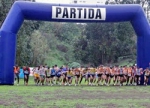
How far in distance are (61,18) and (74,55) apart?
3329 centimetres

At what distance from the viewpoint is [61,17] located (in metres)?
22.5

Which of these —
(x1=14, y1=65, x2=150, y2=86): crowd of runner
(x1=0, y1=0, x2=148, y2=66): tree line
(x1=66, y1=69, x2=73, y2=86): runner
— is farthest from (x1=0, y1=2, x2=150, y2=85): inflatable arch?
(x1=0, y1=0, x2=148, y2=66): tree line

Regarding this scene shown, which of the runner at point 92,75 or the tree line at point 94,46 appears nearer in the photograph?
the runner at point 92,75

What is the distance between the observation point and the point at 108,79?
23453mm

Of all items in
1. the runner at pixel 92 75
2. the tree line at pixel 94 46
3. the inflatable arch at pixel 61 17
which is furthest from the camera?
the tree line at pixel 94 46

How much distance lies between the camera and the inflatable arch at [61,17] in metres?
21.4

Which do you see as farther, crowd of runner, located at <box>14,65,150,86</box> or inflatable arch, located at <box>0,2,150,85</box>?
crowd of runner, located at <box>14,65,150,86</box>

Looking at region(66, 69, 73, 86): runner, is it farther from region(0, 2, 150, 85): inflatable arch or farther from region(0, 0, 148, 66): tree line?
region(0, 0, 148, 66): tree line

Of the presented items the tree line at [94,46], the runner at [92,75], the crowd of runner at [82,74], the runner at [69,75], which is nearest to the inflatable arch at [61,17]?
the crowd of runner at [82,74]

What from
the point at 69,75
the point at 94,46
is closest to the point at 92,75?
the point at 69,75

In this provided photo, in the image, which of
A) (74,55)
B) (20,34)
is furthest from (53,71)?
(74,55)

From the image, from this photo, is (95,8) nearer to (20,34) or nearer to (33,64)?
(20,34)

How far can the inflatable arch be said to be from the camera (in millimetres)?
21353

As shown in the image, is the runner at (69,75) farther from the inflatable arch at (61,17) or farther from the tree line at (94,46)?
the tree line at (94,46)
